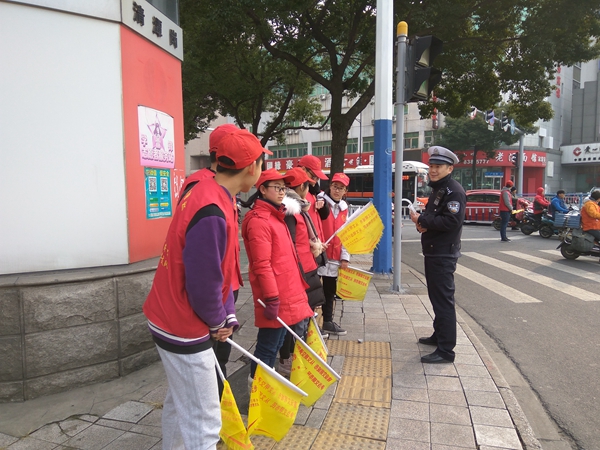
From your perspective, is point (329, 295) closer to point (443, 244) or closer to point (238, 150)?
point (443, 244)

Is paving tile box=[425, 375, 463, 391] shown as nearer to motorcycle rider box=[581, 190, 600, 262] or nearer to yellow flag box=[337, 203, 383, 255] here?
yellow flag box=[337, 203, 383, 255]

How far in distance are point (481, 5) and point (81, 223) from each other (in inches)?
441

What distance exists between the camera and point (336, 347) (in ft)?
14.1

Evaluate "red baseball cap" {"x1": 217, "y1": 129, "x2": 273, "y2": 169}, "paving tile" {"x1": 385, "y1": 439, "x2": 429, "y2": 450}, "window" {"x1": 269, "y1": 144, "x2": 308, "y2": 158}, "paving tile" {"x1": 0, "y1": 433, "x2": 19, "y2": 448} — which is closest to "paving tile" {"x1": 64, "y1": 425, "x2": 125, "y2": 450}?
"paving tile" {"x1": 0, "y1": 433, "x2": 19, "y2": 448}

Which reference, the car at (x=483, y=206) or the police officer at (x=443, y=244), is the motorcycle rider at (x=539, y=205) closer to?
the car at (x=483, y=206)

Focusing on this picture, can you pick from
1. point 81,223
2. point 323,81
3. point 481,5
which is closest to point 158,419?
point 81,223

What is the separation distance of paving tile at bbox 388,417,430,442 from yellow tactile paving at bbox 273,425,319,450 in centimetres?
49

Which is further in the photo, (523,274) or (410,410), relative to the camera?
(523,274)

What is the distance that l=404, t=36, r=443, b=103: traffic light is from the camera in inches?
245

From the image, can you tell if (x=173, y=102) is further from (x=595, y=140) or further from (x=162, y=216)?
(x=595, y=140)

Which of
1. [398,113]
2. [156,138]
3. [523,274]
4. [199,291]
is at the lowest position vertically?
[523,274]

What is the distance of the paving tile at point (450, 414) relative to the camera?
2906mm

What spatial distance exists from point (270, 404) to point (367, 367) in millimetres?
1754

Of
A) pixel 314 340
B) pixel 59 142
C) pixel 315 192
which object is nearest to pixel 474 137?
pixel 315 192
